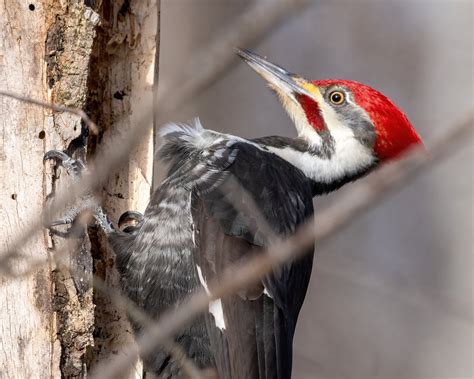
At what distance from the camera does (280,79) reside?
3492 millimetres

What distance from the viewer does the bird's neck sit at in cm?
336

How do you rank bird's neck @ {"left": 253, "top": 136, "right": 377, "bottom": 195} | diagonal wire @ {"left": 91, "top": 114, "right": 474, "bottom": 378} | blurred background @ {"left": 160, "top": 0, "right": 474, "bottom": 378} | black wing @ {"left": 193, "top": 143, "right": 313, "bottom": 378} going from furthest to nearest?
blurred background @ {"left": 160, "top": 0, "right": 474, "bottom": 378} → bird's neck @ {"left": 253, "top": 136, "right": 377, "bottom": 195} → black wing @ {"left": 193, "top": 143, "right": 313, "bottom": 378} → diagonal wire @ {"left": 91, "top": 114, "right": 474, "bottom": 378}

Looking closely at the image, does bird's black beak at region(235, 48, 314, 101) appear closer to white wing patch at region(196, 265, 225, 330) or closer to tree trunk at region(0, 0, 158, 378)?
tree trunk at region(0, 0, 158, 378)

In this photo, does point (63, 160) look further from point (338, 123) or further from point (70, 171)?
point (338, 123)

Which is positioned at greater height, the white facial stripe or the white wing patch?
the white facial stripe

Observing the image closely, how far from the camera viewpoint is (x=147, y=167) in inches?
124

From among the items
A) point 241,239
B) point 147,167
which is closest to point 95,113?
point 147,167

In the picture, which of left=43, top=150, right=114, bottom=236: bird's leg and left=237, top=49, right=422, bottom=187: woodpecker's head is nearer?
left=43, top=150, right=114, bottom=236: bird's leg

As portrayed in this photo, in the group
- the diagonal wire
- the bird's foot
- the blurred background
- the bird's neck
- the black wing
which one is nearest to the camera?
the diagonal wire

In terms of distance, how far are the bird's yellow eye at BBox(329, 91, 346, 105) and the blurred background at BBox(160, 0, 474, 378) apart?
9.51 ft

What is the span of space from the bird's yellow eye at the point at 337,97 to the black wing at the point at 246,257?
1.81 feet

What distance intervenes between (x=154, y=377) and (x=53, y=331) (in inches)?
24.3

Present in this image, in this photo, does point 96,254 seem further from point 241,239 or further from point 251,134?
point 251,134

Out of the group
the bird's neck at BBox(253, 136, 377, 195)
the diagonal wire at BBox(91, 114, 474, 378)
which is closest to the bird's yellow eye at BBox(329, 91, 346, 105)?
the bird's neck at BBox(253, 136, 377, 195)
